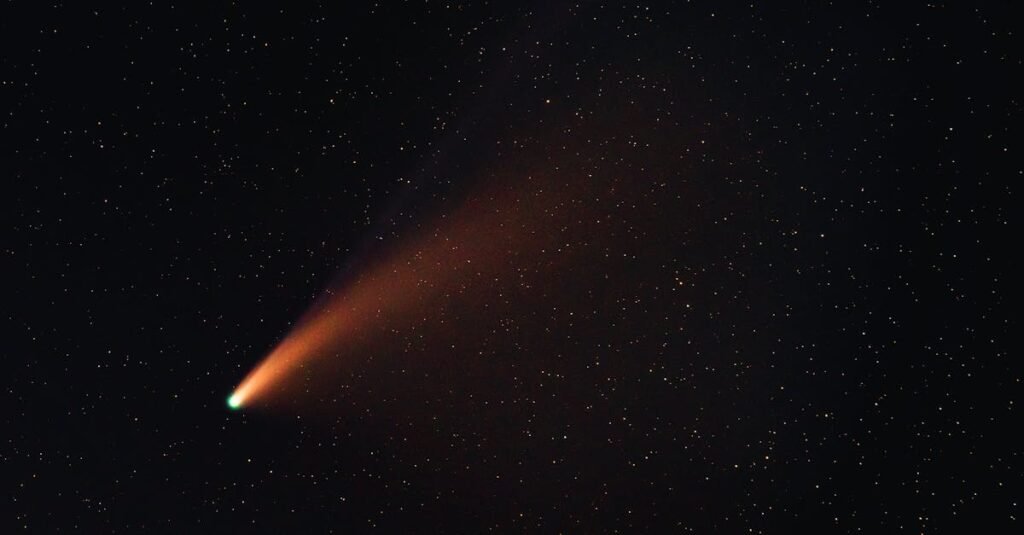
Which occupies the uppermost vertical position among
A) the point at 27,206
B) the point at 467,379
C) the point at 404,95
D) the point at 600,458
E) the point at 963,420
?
the point at 27,206

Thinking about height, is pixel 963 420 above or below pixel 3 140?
below

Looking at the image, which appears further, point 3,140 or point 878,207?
point 3,140

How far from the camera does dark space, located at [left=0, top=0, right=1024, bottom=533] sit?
55 centimetres

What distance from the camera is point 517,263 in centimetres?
61

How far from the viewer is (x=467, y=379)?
623 mm

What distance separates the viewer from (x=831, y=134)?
562 millimetres

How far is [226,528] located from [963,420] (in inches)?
Answer: 21.1

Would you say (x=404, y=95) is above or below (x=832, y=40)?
above

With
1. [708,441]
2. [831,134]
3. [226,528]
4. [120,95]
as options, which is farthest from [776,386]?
[120,95]

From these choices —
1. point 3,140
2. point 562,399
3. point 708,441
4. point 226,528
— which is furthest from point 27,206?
point 708,441

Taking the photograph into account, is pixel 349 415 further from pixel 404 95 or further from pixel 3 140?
pixel 3 140

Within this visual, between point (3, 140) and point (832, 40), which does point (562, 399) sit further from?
point (3, 140)

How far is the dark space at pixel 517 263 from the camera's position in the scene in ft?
1.80

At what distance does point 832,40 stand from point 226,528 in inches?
22.3
